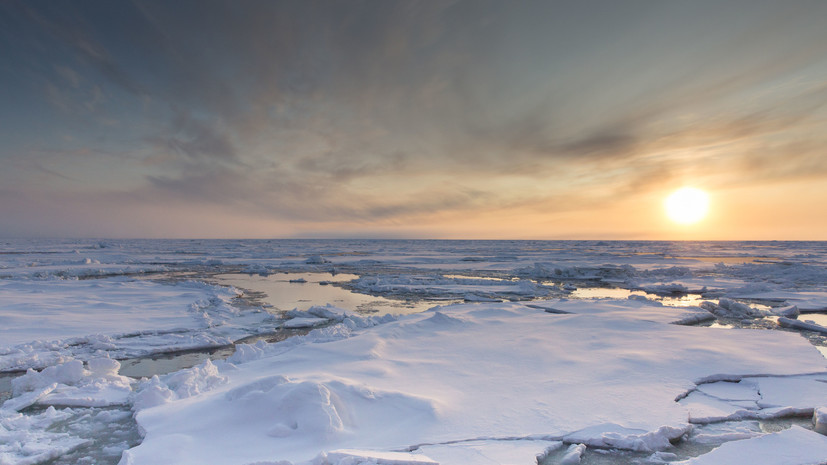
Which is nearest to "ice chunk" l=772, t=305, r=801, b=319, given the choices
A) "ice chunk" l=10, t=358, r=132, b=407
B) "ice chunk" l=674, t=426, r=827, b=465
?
"ice chunk" l=674, t=426, r=827, b=465

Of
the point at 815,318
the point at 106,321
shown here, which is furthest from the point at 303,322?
the point at 815,318

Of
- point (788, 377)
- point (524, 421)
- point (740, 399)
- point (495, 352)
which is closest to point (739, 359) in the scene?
point (788, 377)

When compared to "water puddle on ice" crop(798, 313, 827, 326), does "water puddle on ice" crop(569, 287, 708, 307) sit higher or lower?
lower

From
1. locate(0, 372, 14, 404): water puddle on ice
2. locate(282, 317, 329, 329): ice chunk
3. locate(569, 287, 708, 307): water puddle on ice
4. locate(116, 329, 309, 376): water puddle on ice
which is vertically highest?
locate(569, 287, 708, 307): water puddle on ice

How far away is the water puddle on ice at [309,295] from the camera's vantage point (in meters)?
11.9

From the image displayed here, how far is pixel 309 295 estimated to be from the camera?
1438 centimetres

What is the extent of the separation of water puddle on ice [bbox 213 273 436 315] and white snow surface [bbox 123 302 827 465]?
14.4 feet

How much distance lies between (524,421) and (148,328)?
322 inches

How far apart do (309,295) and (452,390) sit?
10606mm

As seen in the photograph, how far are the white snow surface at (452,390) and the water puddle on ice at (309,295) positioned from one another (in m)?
4.40

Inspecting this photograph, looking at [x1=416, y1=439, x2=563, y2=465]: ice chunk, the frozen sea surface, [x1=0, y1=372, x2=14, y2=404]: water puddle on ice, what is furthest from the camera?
[x1=0, y1=372, x2=14, y2=404]: water puddle on ice

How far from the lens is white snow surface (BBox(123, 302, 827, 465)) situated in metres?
3.64

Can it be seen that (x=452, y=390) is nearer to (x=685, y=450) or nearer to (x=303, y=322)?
(x=685, y=450)

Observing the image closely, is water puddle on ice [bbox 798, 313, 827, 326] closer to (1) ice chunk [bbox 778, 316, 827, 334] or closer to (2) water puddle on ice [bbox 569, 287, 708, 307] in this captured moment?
(1) ice chunk [bbox 778, 316, 827, 334]
